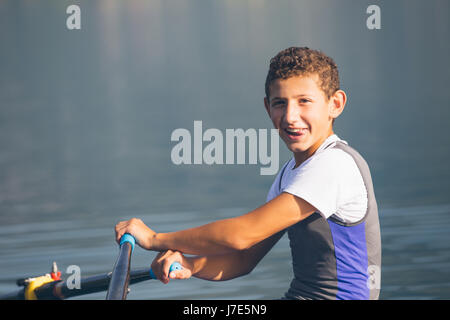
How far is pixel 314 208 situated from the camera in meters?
2.30

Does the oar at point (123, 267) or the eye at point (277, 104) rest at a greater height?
the eye at point (277, 104)

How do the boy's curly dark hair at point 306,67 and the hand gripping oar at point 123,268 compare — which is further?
the hand gripping oar at point 123,268

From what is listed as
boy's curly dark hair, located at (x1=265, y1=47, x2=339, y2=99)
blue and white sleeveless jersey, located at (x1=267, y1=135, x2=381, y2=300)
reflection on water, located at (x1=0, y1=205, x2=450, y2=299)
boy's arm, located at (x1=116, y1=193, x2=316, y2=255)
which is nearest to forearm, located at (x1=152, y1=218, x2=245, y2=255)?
boy's arm, located at (x1=116, y1=193, x2=316, y2=255)

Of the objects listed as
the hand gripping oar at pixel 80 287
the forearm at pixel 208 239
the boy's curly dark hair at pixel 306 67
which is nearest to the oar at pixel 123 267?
the forearm at pixel 208 239

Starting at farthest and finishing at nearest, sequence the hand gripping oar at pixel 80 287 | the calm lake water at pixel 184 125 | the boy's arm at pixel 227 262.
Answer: the calm lake water at pixel 184 125
the hand gripping oar at pixel 80 287
the boy's arm at pixel 227 262

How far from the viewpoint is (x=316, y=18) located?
3366 centimetres

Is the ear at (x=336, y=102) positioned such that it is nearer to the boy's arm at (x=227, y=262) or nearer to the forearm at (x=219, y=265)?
the boy's arm at (x=227, y=262)

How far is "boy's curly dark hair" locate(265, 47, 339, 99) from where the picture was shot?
2420mm

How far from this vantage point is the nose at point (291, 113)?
7.90ft

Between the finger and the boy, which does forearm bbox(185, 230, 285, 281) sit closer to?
the finger

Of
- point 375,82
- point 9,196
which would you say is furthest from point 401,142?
point 375,82

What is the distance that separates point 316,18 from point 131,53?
330 inches
